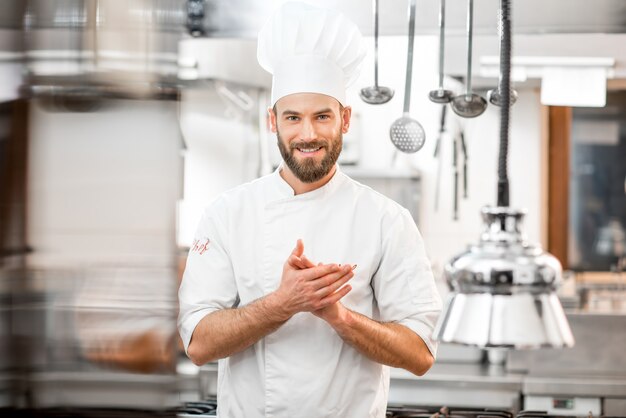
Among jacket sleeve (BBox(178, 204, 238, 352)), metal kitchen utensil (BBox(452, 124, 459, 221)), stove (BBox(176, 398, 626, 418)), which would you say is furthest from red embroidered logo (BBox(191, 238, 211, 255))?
metal kitchen utensil (BBox(452, 124, 459, 221))

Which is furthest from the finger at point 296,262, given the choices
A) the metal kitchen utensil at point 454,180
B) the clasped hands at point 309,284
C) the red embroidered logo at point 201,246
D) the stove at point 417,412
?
the metal kitchen utensil at point 454,180

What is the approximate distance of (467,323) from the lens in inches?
46.3

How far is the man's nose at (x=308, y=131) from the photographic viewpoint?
2053mm

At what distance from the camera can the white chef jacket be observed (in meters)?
2.10

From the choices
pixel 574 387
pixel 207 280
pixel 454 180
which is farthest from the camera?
pixel 454 180

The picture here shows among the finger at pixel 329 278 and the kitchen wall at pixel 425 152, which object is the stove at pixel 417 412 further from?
the kitchen wall at pixel 425 152

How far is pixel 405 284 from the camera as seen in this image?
7.06ft

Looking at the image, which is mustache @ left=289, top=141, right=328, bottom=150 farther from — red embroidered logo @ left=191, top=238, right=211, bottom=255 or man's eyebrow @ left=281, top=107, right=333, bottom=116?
red embroidered logo @ left=191, top=238, right=211, bottom=255

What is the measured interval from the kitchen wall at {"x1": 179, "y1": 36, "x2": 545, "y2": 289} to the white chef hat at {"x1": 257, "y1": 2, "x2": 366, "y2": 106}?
2663 mm

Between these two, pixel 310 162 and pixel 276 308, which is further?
pixel 310 162

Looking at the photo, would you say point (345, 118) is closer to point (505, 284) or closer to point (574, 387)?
point (505, 284)

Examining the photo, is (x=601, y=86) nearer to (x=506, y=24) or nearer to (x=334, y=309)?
(x=334, y=309)

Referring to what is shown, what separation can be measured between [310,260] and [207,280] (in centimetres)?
25

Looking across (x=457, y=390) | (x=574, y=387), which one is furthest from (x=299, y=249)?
(x=574, y=387)
